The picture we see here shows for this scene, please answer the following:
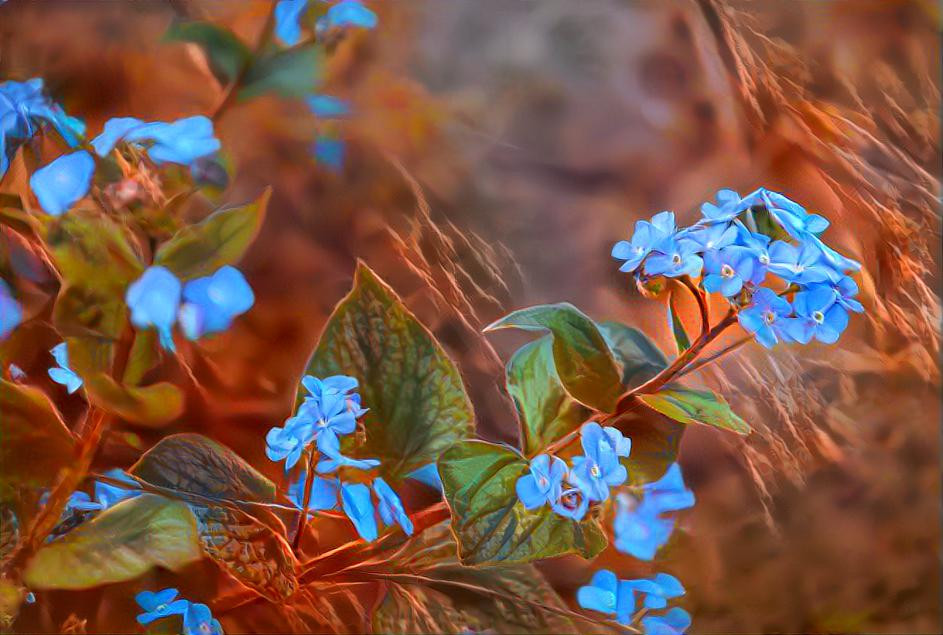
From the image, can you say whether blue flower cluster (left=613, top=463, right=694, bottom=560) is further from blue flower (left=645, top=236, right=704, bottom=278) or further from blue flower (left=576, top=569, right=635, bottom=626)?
blue flower (left=645, top=236, right=704, bottom=278)

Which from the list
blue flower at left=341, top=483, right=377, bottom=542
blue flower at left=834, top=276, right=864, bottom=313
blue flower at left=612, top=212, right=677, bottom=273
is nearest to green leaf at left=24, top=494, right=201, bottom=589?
blue flower at left=341, top=483, right=377, bottom=542

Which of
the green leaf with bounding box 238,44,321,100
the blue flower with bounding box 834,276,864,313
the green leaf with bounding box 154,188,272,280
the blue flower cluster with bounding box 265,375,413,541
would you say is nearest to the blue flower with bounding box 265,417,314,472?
the blue flower cluster with bounding box 265,375,413,541

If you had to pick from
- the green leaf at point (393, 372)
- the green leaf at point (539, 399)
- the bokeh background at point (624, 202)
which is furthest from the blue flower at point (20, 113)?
the green leaf at point (539, 399)

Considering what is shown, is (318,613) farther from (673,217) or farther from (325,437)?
(673,217)

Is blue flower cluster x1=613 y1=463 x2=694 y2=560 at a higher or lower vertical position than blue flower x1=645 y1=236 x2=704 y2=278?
lower

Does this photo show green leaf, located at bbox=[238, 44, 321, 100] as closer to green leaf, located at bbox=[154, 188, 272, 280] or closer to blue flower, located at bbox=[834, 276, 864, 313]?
green leaf, located at bbox=[154, 188, 272, 280]

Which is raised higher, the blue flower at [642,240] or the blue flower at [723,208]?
A: the blue flower at [723,208]

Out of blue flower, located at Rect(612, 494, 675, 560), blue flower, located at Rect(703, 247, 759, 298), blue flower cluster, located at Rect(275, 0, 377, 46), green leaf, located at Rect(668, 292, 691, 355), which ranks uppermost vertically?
blue flower cluster, located at Rect(275, 0, 377, 46)

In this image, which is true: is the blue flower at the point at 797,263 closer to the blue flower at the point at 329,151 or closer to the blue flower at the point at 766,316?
the blue flower at the point at 766,316
